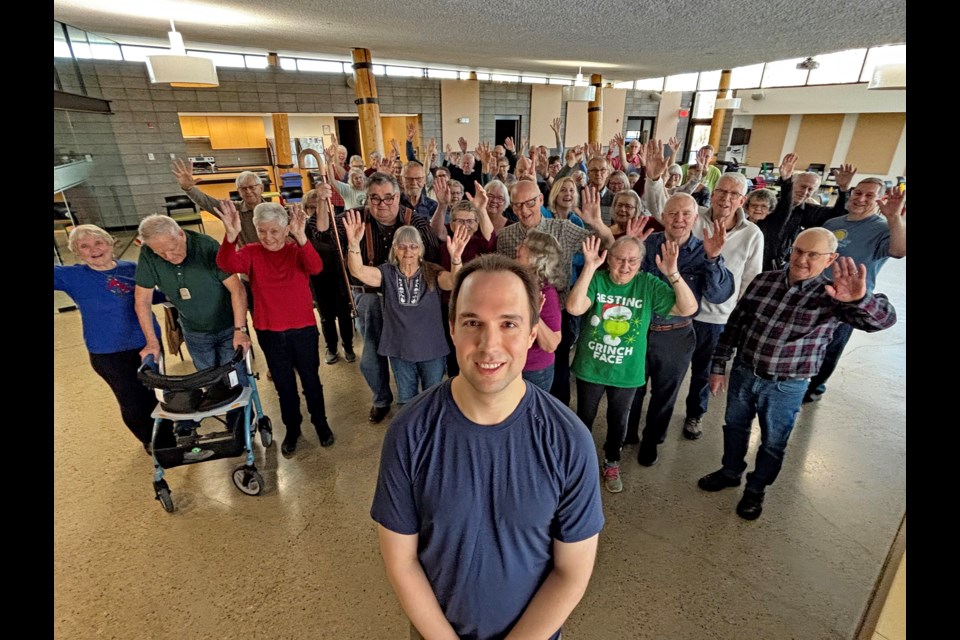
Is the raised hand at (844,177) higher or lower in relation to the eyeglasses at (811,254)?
higher

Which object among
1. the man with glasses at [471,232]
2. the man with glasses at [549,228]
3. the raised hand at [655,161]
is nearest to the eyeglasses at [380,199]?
the man with glasses at [471,232]

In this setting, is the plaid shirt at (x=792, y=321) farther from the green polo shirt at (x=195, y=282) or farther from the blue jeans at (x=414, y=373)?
the green polo shirt at (x=195, y=282)

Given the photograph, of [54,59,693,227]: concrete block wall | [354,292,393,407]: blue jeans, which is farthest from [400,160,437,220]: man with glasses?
[54,59,693,227]: concrete block wall

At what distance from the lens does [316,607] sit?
6.75 feet

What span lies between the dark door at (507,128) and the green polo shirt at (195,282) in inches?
597

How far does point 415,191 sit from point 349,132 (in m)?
12.5

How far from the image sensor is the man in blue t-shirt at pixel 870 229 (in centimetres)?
290

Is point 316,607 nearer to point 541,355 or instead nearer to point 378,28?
point 541,355

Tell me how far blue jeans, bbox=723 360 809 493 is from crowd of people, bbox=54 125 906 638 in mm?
10

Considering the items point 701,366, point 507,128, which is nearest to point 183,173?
point 701,366

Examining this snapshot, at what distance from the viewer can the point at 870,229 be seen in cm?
312

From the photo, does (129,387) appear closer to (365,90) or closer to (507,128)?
(365,90)

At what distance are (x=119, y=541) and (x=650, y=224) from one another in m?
3.94
